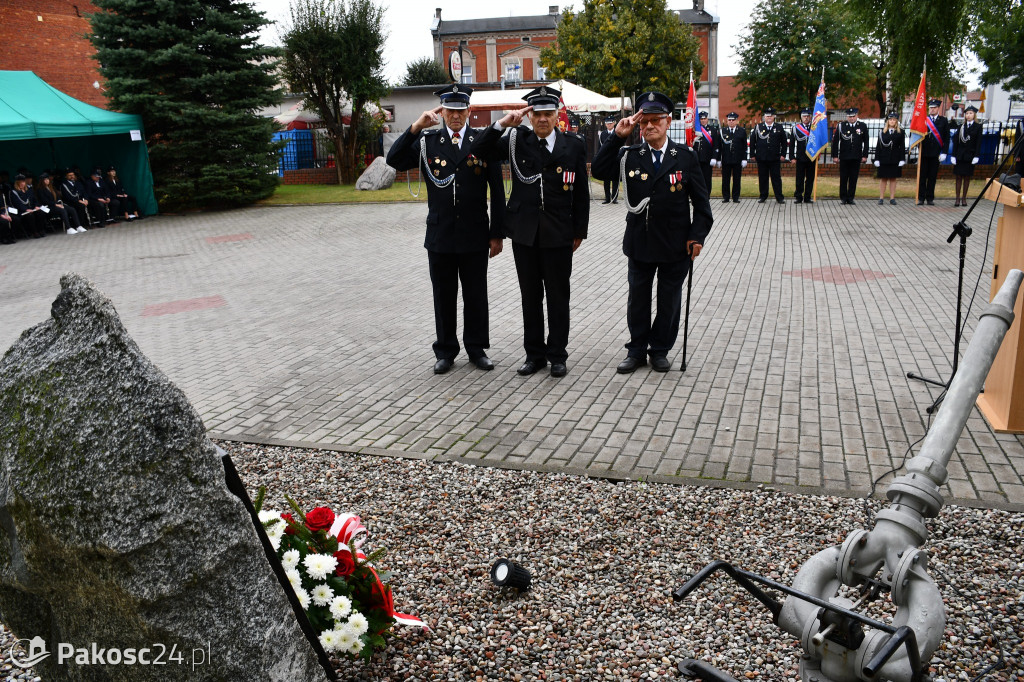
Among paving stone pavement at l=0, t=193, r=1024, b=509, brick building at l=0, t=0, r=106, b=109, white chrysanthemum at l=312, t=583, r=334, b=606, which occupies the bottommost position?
paving stone pavement at l=0, t=193, r=1024, b=509

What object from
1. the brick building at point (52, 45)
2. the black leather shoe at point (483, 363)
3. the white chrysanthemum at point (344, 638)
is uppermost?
the brick building at point (52, 45)

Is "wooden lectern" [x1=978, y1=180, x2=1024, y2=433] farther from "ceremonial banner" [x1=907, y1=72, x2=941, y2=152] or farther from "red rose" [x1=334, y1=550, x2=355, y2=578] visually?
"ceremonial banner" [x1=907, y1=72, x2=941, y2=152]

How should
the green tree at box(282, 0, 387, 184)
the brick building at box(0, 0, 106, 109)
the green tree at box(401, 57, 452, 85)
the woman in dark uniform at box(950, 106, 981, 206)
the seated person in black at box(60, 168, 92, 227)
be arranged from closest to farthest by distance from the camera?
the woman in dark uniform at box(950, 106, 981, 206), the seated person in black at box(60, 168, 92, 227), the brick building at box(0, 0, 106, 109), the green tree at box(282, 0, 387, 184), the green tree at box(401, 57, 452, 85)

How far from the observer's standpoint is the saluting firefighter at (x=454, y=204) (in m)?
6.78

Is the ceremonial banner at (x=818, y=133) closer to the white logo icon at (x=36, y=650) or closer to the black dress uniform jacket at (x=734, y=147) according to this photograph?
the black dress uniform jacket at (x=734, y=147)

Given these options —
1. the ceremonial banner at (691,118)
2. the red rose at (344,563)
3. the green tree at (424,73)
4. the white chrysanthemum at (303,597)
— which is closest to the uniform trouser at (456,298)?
the red rose at (344,563)

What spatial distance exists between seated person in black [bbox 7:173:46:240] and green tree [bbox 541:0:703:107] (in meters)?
26.5

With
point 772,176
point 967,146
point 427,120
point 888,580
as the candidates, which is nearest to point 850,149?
point 772,176

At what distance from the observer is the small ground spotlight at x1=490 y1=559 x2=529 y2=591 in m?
3.57

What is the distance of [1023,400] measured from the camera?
512 centimetres

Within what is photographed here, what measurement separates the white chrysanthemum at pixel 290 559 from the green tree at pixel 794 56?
1735 inches

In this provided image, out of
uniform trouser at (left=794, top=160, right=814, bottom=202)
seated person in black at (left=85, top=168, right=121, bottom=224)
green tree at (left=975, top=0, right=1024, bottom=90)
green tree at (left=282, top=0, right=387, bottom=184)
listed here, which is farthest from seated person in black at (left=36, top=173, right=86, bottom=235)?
green tree at (left=975, top=0, right=1024, bottom=90)

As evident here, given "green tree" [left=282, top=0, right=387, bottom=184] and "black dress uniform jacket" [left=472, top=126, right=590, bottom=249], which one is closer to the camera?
"black dress uniform jacket" [left=472, top=126, right=590, bottom=249]

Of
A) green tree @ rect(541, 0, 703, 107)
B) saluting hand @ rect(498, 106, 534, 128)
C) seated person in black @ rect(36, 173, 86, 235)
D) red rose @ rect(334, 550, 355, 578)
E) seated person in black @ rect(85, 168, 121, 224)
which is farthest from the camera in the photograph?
green tree @ rect(541, 0, 703, 107)
